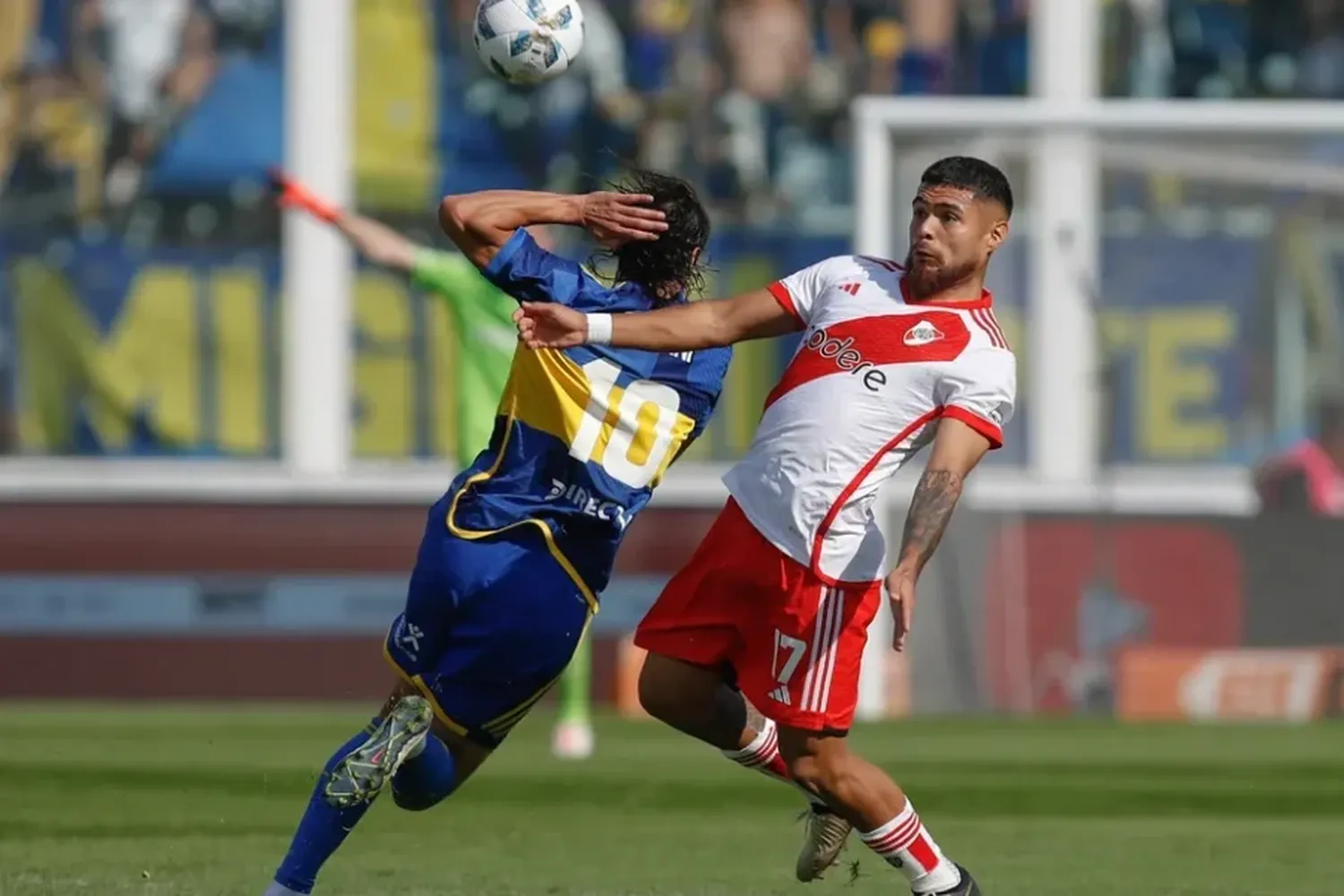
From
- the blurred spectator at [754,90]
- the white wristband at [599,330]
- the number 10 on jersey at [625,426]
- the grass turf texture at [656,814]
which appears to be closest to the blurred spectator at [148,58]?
the blurred spectator at [754,90]

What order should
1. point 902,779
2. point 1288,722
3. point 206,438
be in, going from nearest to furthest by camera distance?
point 902,779 < point 1288,722 < point 206,438

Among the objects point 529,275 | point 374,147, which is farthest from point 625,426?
point 374,147

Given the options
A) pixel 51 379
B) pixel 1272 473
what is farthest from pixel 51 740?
pixel 1272 473

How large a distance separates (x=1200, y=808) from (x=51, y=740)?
5.75 m

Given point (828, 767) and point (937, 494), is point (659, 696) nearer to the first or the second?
point (828, 767)

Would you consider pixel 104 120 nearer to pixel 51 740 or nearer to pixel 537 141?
pixel 537 141

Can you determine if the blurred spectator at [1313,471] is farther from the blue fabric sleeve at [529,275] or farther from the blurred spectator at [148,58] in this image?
the blue fabric sleeve at [529,275]

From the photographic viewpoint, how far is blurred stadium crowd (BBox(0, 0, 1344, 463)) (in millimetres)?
17516

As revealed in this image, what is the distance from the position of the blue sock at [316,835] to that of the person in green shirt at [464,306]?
4.06 meters

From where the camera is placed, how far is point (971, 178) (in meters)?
6.61

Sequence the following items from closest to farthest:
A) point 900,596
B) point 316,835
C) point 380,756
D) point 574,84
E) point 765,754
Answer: point 900,596, point 380,756, point 316,835, point 765,754, point 574,84

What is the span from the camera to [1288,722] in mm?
14938

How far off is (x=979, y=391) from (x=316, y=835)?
1939 millimetres

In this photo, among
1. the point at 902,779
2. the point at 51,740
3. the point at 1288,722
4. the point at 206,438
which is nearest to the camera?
the point at 902,779
